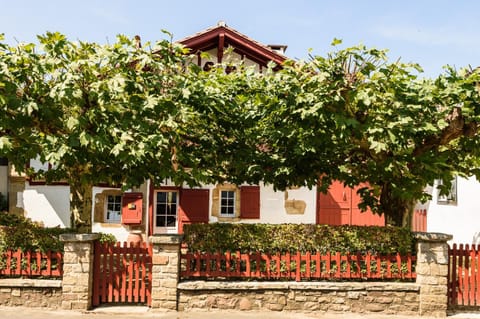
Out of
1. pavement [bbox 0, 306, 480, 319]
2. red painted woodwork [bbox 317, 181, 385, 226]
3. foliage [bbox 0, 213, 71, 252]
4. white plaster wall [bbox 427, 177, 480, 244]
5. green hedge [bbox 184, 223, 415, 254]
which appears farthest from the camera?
red painted woodwork [bbox 317, 181, 385, 226]

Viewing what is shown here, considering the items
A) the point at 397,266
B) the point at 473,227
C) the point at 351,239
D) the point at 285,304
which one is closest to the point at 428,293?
the point at 397,266

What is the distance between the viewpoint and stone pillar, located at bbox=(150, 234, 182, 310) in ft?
25.0

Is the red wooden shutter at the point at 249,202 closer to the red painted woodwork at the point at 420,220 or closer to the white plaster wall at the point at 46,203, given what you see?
the white plaster wall at the point at 46,203

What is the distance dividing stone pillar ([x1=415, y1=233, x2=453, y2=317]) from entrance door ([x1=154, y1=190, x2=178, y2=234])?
8.63 m

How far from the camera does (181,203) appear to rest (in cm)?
1427

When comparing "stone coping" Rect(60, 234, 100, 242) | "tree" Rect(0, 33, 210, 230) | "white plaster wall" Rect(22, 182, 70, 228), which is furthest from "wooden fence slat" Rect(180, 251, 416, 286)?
"white plaster wall" Rect(22, 182, 70, 228)

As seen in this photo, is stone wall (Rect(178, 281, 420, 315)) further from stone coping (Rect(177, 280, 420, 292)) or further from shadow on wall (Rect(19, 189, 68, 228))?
shadow on wall (Rect(19, 189, 68, 228))

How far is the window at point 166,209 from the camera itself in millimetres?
14453

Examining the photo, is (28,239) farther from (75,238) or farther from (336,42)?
(336,42)

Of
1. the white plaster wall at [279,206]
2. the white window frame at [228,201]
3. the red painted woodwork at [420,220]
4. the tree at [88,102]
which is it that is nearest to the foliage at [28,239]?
the tree at [88,102]

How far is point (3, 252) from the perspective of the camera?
307 inches

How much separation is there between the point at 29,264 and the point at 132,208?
20.5 ft

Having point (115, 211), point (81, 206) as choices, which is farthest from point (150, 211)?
point (81, 206)

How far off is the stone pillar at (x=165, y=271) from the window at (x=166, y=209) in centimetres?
685
